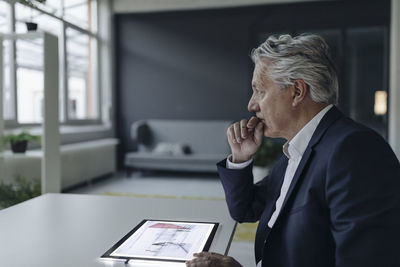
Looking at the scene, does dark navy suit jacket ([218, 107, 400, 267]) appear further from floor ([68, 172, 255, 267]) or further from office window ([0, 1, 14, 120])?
office window ([0, 1, 14, 120])

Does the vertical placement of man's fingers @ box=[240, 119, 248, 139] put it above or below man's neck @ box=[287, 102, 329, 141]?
below

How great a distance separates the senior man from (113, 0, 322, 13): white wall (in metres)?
5.68

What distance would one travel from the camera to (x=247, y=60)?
6605mm

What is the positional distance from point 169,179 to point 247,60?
8.13 ft

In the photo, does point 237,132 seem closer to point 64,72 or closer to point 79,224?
point 79,224

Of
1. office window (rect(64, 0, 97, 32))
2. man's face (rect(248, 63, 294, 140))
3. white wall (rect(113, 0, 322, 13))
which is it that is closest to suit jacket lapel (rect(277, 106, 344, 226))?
man's face (rect(248, 63, 294, 140))

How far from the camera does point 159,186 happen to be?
18.0 feet

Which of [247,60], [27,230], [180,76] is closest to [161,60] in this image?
[180,76]

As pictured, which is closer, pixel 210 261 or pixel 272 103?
pixel 210 261

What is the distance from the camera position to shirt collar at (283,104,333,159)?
3.60 ft

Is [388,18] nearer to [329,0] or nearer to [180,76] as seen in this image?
[329,0]

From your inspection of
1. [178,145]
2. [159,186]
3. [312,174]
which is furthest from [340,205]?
[178,145]

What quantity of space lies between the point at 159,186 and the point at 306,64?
4629 millimetres

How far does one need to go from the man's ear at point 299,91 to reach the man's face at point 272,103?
0.04ft
